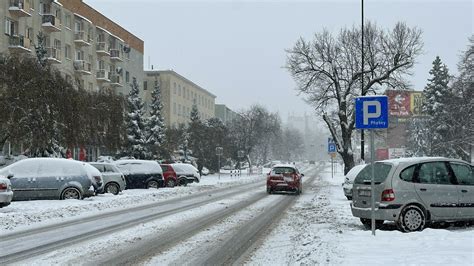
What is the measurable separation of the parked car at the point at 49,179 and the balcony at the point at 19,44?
2366 centimetres

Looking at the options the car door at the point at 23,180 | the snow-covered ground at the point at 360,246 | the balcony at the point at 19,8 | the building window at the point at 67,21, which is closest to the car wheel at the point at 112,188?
the car door at the point at 23,180

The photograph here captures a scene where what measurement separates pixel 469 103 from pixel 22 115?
27.7 metres

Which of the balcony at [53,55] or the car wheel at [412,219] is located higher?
the balcony at [53,55]

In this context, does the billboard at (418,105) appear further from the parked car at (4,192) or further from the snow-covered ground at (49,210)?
the parked car at (4,192)

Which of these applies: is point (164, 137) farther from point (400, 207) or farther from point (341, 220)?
point (400, 207)

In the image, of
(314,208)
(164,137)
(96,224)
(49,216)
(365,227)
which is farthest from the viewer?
(164,137)

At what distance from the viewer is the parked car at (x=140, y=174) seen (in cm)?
3003

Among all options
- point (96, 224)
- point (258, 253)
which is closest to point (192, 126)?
point (96, 224)

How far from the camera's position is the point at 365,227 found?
1245 cm

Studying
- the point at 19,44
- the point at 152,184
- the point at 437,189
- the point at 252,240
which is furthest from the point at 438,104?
the point at 252,240

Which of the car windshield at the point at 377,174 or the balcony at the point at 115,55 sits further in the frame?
the balcony at the point at 115,55

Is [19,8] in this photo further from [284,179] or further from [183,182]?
[284,179]

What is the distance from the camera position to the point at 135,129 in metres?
43.6

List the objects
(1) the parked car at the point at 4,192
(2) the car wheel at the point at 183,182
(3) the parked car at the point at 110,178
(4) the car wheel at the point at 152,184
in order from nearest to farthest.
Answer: (1) the parked car at the point at 4,192 < (3) the parked car at the point at 110,178 < (4) the car wheel at the point at 152,184 < (2) the car wheel at the point at 183,182
